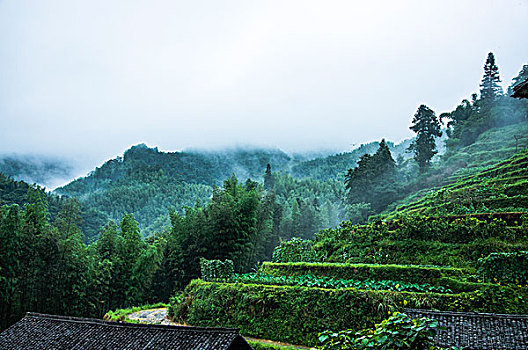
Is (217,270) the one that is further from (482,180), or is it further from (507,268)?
(482,180)

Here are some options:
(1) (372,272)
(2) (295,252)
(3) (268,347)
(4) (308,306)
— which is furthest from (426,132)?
(3) (268,347)

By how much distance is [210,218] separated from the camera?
17766mm

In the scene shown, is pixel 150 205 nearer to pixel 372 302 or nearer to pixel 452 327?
pixel 372 302

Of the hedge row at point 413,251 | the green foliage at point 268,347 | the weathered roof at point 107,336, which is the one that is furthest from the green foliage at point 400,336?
the hedge row at point 413,251

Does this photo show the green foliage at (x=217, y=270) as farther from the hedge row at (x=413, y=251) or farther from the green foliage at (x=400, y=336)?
the green foliage at (x=400, y=336)

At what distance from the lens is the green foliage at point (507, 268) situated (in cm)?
877

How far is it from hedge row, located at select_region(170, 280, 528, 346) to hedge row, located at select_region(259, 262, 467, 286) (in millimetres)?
1474

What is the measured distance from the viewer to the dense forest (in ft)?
45.4

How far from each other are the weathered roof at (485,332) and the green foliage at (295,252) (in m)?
9.76

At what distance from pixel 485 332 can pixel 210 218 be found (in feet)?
45.0

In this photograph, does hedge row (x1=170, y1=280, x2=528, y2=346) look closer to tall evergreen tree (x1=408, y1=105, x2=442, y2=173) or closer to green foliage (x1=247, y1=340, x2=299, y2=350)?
green foliage (x1=247, y1=340, x2=299, y2=350)

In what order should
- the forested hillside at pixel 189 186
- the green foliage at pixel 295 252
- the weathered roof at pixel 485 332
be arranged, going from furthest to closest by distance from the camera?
the forested hillside at pixel 189 186, the green foliage at pixel 295 252, the weathered roof at pixel 485 332

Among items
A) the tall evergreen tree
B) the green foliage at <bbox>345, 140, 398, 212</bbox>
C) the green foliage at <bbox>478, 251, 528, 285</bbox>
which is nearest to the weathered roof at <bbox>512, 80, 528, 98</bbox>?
the green foliage at <bbox>478, 251, 528, 285</bbox>

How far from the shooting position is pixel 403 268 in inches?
430
